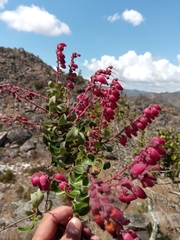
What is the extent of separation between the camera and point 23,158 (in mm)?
13922

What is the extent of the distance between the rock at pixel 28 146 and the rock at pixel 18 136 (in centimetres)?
42

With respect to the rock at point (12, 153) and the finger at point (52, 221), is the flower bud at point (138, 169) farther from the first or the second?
the rock at point (12, 153)

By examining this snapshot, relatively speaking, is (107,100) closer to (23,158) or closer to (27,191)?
(27,191)

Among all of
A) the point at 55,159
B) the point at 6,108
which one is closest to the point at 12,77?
the point at 6,108

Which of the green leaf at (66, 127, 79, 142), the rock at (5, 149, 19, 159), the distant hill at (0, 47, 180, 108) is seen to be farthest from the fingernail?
the distant hill at (0, 47, 180, 108)

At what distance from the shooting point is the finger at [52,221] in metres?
1.34

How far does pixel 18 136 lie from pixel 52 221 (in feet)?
49.0

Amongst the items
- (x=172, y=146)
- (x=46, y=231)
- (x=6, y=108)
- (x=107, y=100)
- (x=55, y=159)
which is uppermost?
(x=107, y=100)

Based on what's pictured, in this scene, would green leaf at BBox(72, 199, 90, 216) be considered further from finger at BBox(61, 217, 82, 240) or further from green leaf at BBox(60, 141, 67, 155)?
green leaf at BBox(60, 141, 67, 155)

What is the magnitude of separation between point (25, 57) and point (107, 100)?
131ft

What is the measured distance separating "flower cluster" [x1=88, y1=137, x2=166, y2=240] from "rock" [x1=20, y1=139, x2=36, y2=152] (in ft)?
47.0

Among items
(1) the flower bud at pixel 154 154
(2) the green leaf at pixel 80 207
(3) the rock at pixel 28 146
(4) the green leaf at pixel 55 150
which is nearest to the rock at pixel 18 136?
(3) the rock at pixel 28 146

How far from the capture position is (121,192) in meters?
0.91

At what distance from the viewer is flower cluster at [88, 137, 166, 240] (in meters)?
0.76
